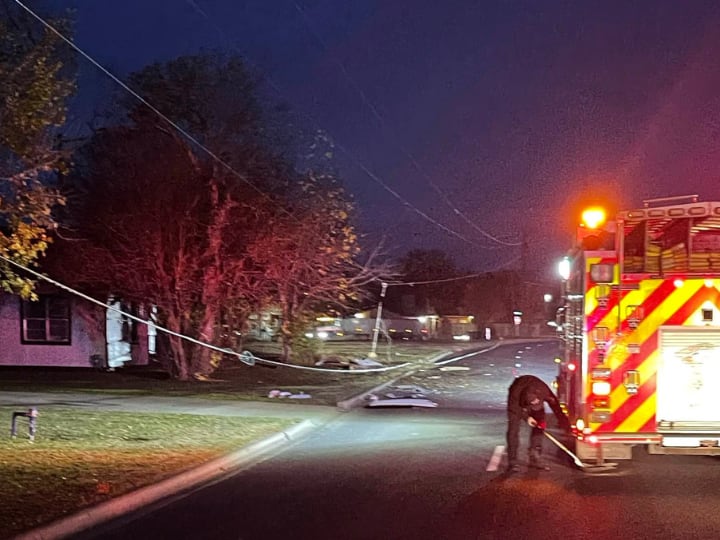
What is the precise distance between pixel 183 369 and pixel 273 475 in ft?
46.0

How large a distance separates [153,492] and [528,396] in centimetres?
461

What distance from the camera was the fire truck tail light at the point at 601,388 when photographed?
9.71m

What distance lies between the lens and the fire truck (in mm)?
9680

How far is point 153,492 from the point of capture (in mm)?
9805

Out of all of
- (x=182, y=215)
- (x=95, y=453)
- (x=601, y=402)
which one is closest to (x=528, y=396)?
(x=601, y=402)

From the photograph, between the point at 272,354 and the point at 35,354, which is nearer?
the point at 35,354

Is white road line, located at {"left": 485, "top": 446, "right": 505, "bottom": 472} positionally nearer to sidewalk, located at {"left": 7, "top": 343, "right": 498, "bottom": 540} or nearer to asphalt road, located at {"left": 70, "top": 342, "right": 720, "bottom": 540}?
asphalt road, located at {"left": 70, "top": 342, "right": 720, "bottom": 540}

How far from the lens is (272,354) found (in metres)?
36.6

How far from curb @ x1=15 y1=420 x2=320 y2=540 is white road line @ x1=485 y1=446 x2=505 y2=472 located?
10.9ft

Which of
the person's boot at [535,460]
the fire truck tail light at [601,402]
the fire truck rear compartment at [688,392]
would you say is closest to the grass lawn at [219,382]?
the person's boot at [535,460]

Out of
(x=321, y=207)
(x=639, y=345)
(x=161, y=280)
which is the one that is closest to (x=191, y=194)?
(x=161, y=280)

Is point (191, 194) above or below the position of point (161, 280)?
above

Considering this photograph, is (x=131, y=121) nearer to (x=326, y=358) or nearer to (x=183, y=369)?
(x=183, y=369)

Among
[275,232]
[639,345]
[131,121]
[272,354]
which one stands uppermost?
[131,121]
